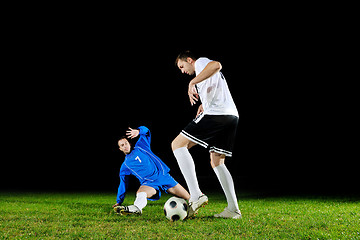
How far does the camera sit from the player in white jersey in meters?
3.98

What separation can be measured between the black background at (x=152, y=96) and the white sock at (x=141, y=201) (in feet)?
48.5

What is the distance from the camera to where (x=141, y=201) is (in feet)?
16.0

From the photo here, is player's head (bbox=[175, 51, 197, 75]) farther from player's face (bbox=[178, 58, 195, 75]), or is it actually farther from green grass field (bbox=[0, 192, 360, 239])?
green grass field (bbox=[0, 192, 360, 239])

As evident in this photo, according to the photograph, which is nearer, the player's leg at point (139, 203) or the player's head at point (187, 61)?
the player's head at point (187, 61)

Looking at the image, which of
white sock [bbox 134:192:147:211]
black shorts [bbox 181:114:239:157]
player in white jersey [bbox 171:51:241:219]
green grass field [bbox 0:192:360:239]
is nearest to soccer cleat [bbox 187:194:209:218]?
player in white jersey [bbox 171:51:241:219]

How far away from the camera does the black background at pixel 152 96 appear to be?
65.6 ft

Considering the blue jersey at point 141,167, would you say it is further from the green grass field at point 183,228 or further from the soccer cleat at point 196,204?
the soccer cleat at point 196,204

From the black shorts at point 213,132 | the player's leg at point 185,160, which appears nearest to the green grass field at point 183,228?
the player's leg at point 185,160

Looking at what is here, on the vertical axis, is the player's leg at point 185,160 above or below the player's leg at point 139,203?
above

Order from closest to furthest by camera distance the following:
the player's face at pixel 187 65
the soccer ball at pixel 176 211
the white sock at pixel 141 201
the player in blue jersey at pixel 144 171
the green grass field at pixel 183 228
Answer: the green grass field at pixel 183 228, the soccer ball at pixel 176 211, the player's face at pixel 187 65, the white sock at pixel 141 201, the player in blue jersey at pixel 144 171

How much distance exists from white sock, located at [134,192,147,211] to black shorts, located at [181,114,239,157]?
139 cm

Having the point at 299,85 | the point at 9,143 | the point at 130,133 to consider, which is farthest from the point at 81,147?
the point at 130,133

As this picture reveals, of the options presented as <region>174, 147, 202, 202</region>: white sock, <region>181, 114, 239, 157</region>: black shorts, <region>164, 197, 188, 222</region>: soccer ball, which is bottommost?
<region>164, 197, 188, 222</region>: soccer ball

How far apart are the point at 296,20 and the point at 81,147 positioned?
14798 millimetres
